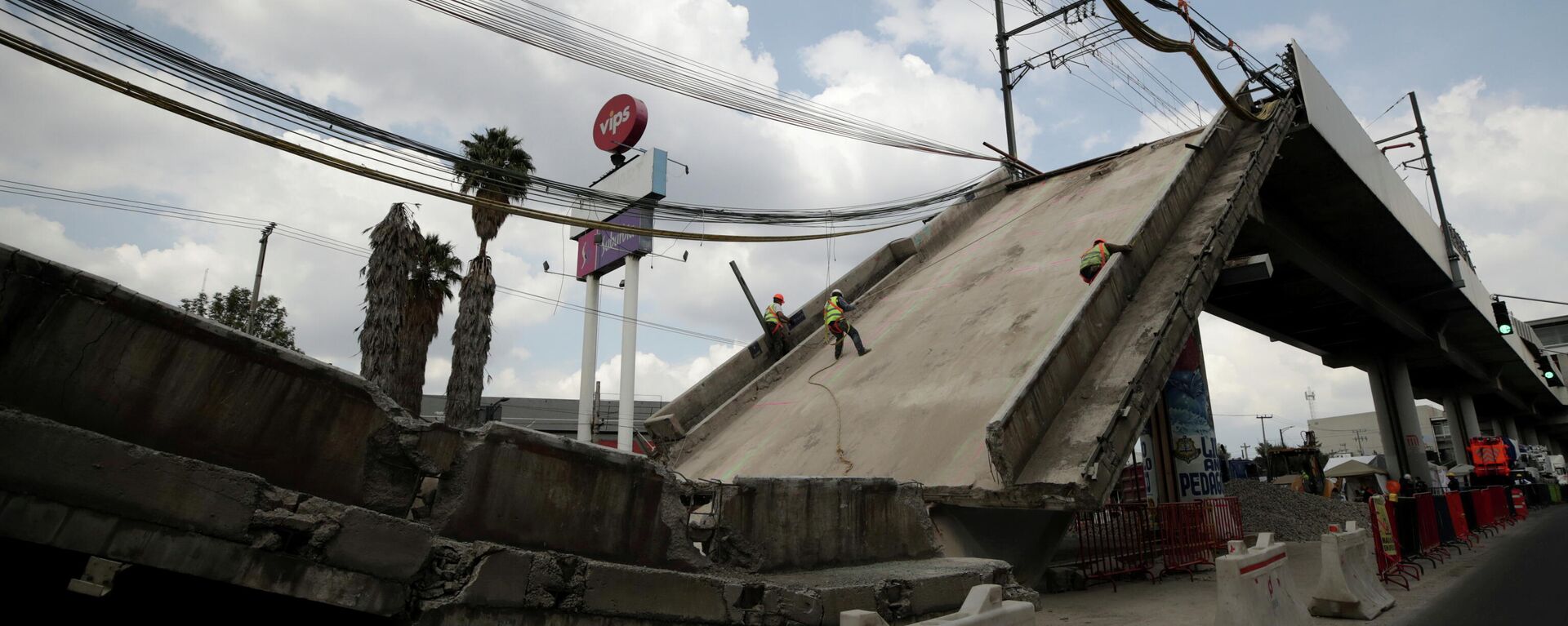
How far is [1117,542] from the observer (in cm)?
1138

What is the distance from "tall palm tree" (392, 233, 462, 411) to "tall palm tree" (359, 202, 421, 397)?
1.10 m

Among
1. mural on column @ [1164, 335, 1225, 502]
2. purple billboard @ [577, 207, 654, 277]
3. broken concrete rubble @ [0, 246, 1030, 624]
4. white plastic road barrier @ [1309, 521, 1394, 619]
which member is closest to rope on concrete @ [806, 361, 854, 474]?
broken concrete rubble @ [0, 246, 1030, 624]

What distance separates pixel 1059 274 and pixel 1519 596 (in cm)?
662

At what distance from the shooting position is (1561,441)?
8156 cm

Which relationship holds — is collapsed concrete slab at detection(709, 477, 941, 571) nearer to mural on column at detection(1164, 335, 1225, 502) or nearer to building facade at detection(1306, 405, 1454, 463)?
mural on column at detection(1164, 335, 1225, 502)

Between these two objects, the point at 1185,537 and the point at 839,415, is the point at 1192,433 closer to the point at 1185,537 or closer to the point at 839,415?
the point at 1185,537

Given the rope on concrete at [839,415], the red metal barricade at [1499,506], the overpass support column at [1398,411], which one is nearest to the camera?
the rope on concrete at [839,415]

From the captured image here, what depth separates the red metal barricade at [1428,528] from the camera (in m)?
13.3

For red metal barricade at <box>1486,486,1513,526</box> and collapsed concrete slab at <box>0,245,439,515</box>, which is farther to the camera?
red metal barricade at <box>1486,486,1513,526</box>

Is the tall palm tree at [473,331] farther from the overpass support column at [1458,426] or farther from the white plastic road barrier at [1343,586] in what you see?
the overpass support column at [1458,426]

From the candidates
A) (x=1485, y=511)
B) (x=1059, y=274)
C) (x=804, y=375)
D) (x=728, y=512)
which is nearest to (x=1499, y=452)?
(x=1485, y=511)

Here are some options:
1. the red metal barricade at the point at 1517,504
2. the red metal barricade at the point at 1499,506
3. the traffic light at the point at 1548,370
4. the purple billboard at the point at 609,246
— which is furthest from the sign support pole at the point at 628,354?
the traffic light at the point at 1548,370

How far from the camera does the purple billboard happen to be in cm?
2266

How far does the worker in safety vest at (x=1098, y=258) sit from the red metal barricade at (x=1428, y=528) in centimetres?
764
